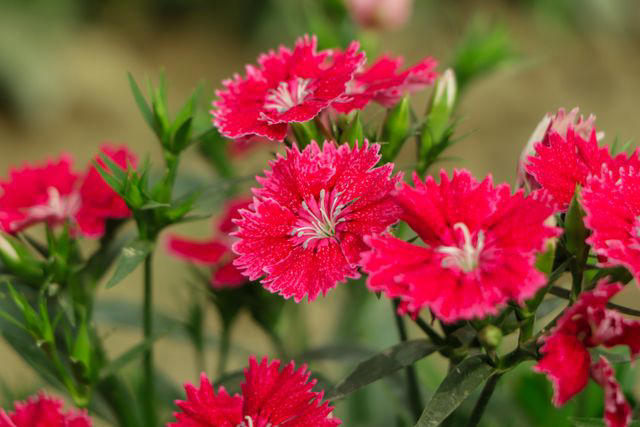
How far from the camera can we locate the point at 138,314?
3.17 ft

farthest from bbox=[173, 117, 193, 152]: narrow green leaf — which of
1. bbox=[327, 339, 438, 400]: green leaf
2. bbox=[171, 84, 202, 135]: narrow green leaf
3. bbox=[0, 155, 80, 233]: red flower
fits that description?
bbox=[327, 339, 438, 400]: green leaf

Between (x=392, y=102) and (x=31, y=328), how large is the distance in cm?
30

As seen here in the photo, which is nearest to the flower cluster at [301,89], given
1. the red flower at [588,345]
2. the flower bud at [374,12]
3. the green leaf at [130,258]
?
the green leaf at [130,258]

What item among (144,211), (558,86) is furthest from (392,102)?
(558,86)

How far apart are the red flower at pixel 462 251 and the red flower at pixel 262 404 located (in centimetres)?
11

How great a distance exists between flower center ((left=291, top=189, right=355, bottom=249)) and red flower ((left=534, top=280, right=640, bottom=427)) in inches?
5.8

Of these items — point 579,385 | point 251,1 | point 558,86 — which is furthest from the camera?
point 251,1

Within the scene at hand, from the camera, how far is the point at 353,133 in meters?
0.57

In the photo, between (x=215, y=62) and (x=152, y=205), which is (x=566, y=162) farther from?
(x=215, y=62)

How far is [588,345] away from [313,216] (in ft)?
0.60

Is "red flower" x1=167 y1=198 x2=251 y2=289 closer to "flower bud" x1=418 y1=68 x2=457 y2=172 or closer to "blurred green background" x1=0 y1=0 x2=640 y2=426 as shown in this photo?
"flower bud" x1=418 y1=68 x2=457 y2=172

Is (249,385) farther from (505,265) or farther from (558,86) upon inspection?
(558,86)

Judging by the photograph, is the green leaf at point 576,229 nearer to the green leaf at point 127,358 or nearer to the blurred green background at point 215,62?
the green leaf at point 127,358

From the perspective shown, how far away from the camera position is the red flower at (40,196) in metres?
0.68
